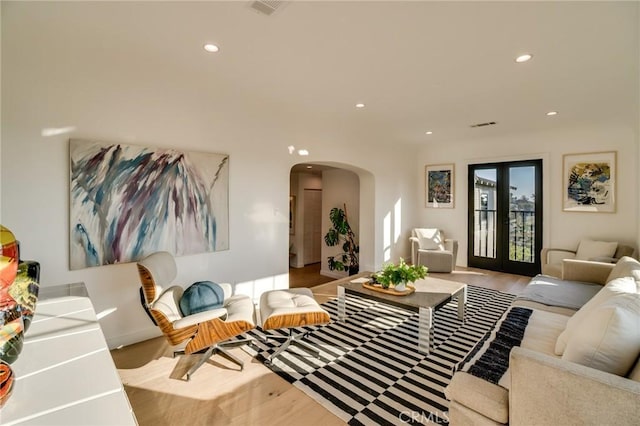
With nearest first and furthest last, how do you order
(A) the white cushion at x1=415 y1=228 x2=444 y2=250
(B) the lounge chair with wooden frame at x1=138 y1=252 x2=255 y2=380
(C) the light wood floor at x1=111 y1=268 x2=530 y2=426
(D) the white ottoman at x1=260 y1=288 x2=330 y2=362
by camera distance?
(C) the light wood floor at x1=111 y1=268 x2=530 y2=426
(B) the lounge chair with wooden frame at x1=138 y1=252 x2=255 y2=380
(D) the white ottoman at x1=260 y1=288 x2=330 y2=362
(A) the white cushion at x1=415 y1=228 x2=444 y2=250

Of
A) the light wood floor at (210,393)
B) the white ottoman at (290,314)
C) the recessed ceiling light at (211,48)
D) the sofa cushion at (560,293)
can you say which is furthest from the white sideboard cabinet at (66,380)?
the sofa cushion at (560,293)

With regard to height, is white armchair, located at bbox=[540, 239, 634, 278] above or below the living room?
below

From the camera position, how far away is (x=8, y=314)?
2.68 ft

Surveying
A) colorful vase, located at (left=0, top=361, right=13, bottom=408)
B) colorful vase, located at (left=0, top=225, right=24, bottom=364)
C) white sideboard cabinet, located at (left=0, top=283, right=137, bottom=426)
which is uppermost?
colorful vase, located at (left=0, top=225, right=24, bottom=364)

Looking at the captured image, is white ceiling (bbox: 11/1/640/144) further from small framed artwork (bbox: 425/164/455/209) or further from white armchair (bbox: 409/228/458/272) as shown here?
white armchair (bbox: 409/228/458/272)

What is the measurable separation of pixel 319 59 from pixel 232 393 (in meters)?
2.86

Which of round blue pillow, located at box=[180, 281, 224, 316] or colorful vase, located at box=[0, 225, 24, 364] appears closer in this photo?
colorful vase, located at box=[0, 225, 24, 364]

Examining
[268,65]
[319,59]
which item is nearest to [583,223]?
[319,59]

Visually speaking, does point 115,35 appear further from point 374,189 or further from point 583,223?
point 583,223

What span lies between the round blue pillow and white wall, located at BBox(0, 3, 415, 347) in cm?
81

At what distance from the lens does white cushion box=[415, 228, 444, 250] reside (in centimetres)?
612

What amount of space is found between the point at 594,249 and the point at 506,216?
4.87 feet

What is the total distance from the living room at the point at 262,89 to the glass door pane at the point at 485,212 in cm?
154

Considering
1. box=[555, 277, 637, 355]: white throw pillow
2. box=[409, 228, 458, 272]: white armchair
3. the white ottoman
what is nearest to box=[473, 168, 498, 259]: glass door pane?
box=[409, 228, 458, 272]: white armchair
